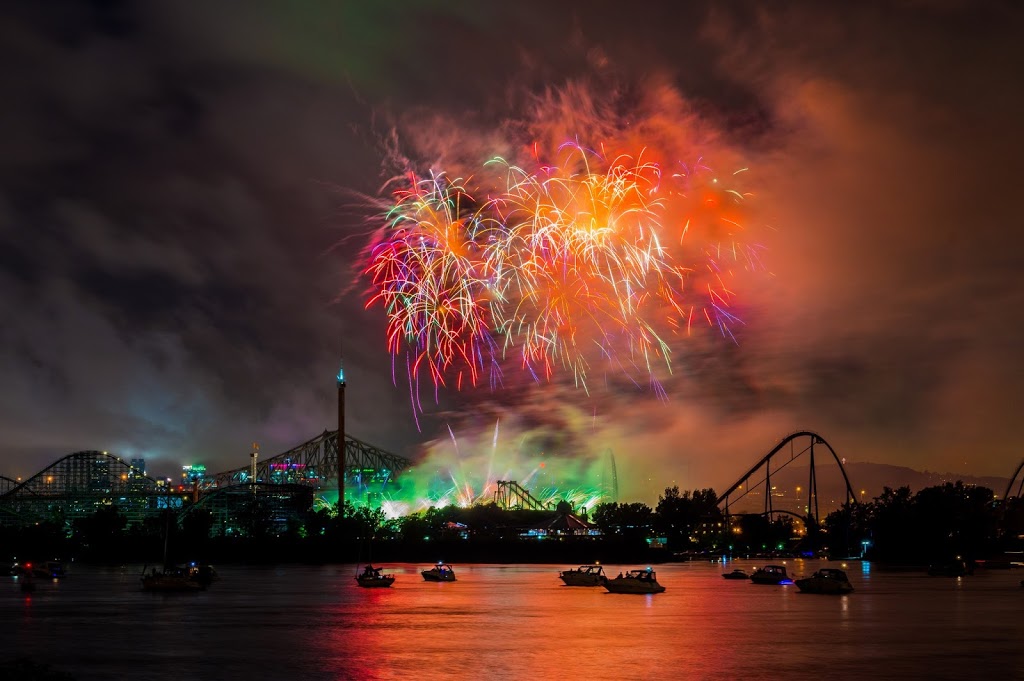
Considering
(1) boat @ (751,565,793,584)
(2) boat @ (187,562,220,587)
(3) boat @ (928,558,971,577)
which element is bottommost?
(3) boat @ (928,558,971,577)

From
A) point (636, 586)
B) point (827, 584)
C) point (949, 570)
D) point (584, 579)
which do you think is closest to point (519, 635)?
point (636, 586)

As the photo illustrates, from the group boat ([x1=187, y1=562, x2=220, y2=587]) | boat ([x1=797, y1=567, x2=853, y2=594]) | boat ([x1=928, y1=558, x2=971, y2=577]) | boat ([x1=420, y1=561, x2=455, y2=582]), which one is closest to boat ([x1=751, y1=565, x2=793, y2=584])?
boat ([x1=797, y1=567, x2=853, y2=594])

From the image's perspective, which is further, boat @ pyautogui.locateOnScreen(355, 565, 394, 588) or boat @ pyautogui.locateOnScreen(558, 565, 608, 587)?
boat @ pyautogui.locateOnScreen(558, 565, 608, 587)

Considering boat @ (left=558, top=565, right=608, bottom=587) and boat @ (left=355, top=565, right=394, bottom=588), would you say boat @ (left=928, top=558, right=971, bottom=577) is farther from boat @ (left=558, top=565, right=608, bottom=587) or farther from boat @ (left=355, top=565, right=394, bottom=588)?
boat @ (left=355, top=565, right=394, bottom=588)

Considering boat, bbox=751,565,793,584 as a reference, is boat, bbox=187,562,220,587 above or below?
above

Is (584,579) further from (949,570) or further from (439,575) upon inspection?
(949,570)
